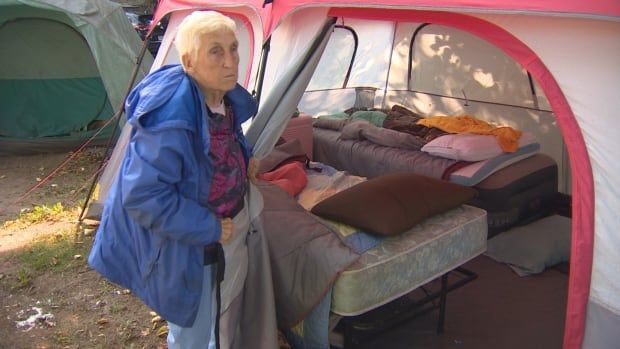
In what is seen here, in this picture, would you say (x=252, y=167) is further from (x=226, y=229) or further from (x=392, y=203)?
(x=392, y=203)

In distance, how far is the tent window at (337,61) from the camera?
6064 mm

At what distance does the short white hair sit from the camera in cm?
173

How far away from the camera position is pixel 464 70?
512 centimetres

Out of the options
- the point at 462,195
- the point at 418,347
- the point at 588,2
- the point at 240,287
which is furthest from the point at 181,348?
the point at 588,2

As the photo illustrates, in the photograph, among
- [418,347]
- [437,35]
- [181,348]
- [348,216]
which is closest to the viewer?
[181,348]

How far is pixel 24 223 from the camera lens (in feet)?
14.6

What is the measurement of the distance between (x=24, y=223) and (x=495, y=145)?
3924mm

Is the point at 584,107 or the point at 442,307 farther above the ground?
the point at 584,107

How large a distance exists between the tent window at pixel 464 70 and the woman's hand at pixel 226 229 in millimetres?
3596

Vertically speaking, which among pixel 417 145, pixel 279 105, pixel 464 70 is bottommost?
pixel 417 145

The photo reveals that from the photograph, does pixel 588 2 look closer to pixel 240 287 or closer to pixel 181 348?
pixel 240 287

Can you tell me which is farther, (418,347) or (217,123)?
(418,347)

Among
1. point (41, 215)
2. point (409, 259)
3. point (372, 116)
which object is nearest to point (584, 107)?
point (409, 259)

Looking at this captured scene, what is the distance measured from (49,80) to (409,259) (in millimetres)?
5754
